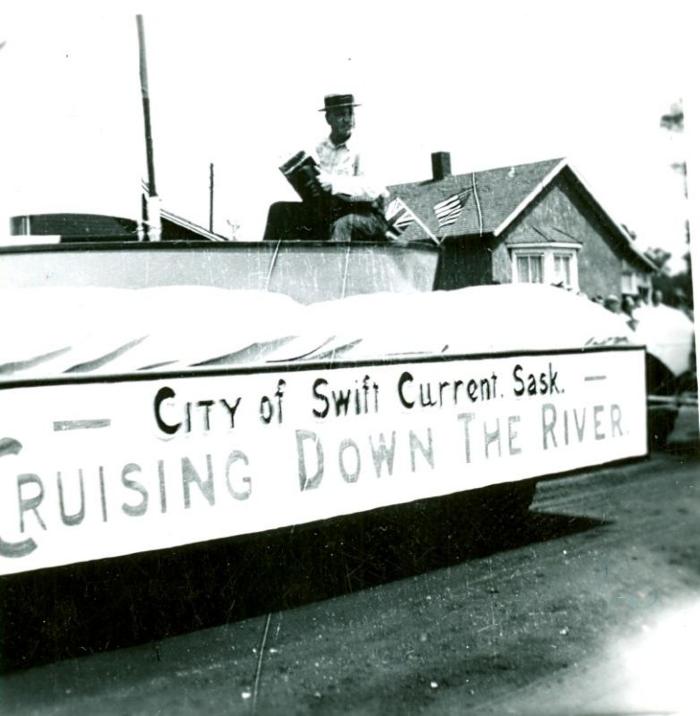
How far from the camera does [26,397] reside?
3096mm

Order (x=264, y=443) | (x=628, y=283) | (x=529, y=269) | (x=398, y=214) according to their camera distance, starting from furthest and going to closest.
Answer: (x=628, y=283), (x=529, y=269), (x=398, y=214), (x=264, y=443)

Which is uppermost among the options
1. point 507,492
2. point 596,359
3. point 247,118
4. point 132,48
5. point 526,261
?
point 132,48

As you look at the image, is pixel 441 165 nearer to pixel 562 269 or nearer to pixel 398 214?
pixel 398 214

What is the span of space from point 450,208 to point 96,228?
1839 millimetres

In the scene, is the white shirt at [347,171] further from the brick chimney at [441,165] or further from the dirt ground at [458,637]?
the dirt ground at [458,637]

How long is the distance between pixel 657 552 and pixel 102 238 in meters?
3.63

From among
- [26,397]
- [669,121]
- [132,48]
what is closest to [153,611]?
[26,397]

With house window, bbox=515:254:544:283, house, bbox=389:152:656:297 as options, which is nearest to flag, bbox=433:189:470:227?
house, bbox=389:152:656:297

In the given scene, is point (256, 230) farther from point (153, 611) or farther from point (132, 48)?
point (153, 611)

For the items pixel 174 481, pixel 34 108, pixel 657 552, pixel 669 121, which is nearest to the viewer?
pixel 174 481

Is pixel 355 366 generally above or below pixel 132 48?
below

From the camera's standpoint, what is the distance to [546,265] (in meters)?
4.75

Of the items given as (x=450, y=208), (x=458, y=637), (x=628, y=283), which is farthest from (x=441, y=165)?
(x=458, y=637)

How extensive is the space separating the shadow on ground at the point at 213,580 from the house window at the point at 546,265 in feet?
4.16
